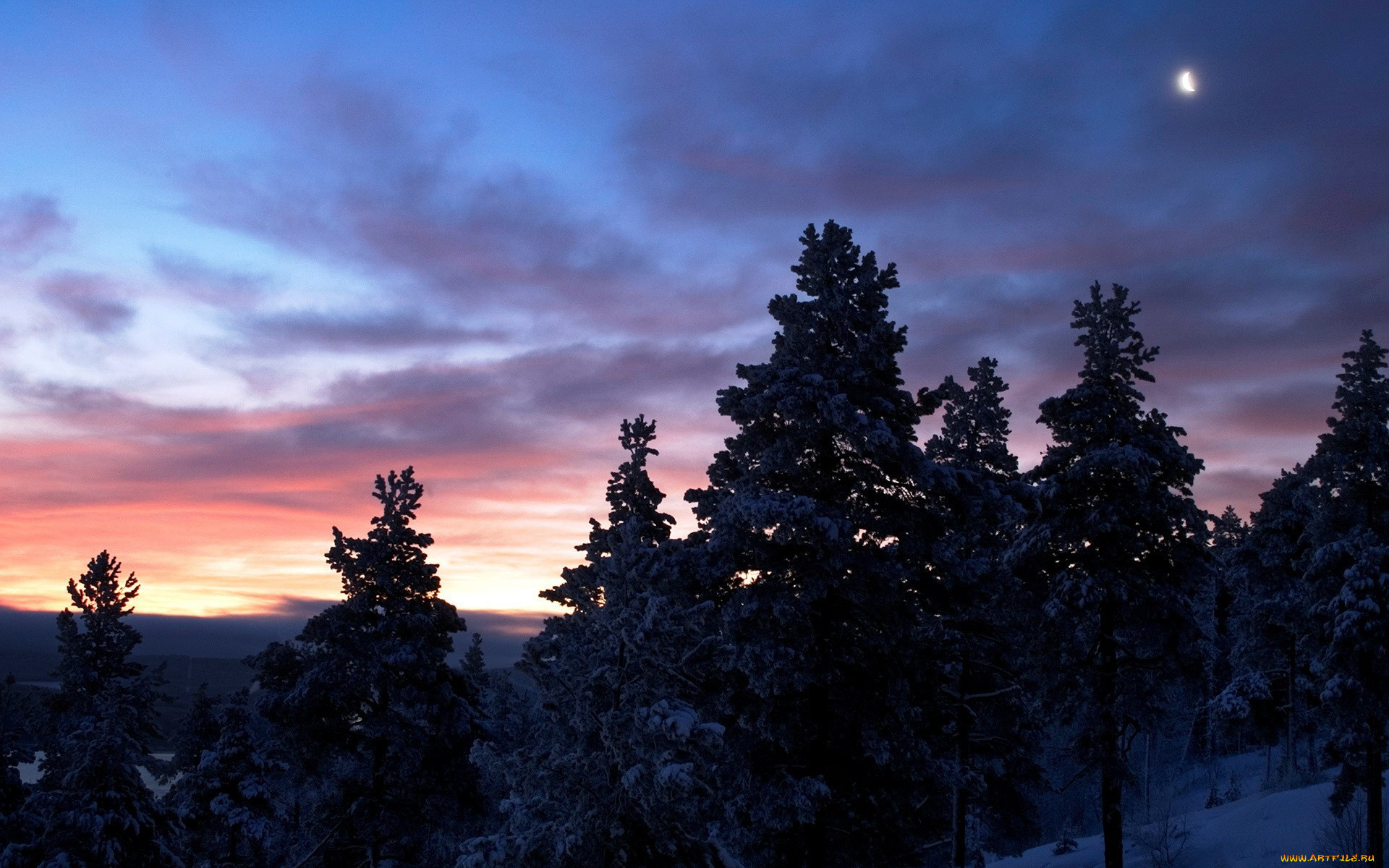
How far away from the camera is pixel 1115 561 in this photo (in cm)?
2362

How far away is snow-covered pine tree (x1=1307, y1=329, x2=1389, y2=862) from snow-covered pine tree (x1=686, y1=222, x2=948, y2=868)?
1305cm

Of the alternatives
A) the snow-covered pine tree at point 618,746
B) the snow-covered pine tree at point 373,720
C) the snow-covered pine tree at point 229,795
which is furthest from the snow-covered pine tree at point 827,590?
the snow-covered pine tree at point 229,795

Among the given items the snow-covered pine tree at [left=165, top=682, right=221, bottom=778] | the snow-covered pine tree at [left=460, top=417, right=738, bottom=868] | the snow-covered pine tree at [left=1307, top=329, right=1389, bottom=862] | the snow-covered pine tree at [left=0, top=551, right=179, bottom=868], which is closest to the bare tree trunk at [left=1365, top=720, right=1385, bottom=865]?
the snow-covered pine tree at [left=1307, top=329, right=1389, bottom=862]

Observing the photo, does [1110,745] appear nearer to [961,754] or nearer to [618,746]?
[961,754]

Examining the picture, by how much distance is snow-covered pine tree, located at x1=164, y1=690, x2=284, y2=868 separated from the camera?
30.8 metres

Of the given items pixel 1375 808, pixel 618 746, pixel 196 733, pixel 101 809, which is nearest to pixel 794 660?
pixel 618 746

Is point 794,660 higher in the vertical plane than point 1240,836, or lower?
higher

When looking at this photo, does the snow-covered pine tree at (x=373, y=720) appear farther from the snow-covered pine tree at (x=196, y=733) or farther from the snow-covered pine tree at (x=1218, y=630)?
the snow-covered pine tree at (x=1218, y=630)

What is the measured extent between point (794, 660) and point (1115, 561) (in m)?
11.4

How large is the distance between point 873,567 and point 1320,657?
16433 millimetres

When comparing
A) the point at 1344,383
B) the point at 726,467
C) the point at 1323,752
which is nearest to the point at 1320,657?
the point at 1323,752

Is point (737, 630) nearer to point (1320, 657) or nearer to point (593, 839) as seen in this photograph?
point (593, 839)

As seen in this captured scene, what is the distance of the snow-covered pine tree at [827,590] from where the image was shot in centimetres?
1683

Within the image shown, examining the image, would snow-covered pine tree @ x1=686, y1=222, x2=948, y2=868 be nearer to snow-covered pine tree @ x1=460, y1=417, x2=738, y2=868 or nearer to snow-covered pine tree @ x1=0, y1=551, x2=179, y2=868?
snow-covered pine tree @ x1=460, y1=417, x2=738, y2=868
